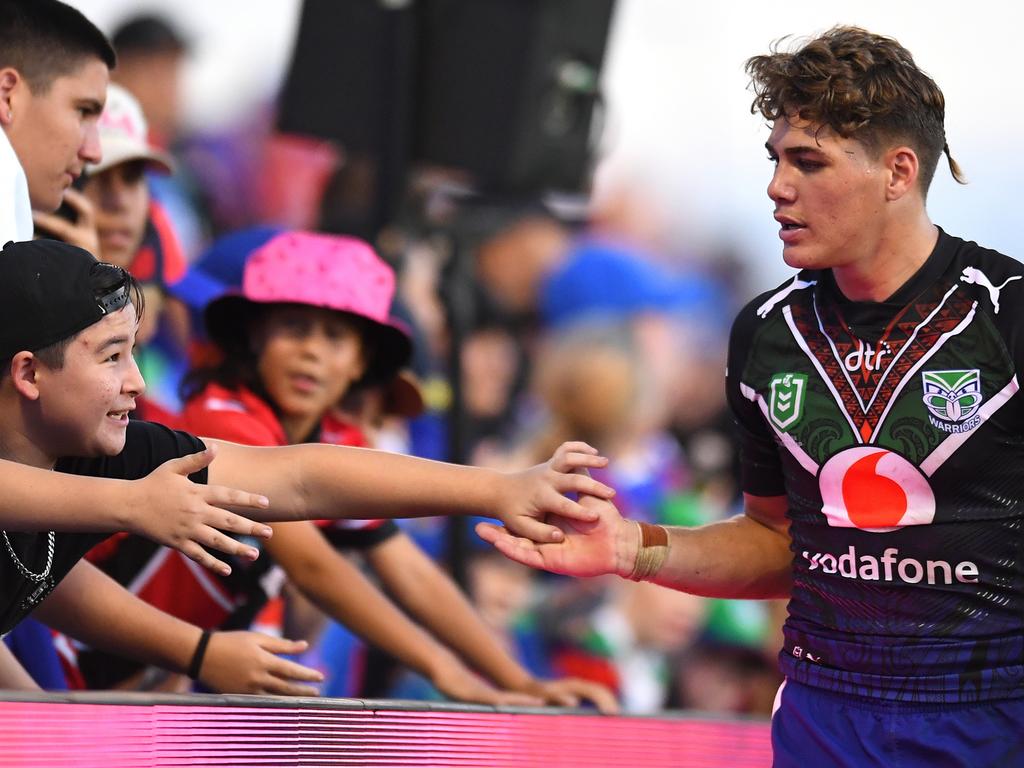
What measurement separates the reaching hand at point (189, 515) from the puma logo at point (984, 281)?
1.35m

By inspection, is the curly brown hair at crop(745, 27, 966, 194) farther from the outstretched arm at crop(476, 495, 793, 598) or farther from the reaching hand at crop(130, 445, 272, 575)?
the reaching hand at crop(130, 445, 272, 575)

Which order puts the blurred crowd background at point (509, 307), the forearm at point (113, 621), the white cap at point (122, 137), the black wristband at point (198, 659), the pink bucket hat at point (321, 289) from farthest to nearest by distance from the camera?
the blurred crowd background at point (509, 307), the white cap at point (122, 137), the pink bucket hat at point (321, 289), the black wristband at point (198, 659), the forearm at point (113, 621)

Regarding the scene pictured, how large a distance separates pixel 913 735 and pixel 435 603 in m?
1.70

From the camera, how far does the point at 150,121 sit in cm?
667

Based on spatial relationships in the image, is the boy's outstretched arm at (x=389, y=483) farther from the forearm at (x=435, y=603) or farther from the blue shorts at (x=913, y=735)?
the forearm at (x=435, y=603)

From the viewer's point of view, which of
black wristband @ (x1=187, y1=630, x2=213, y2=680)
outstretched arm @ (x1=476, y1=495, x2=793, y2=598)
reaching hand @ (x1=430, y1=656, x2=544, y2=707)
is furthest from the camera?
reaching hand @ (x1=430, y1=656, x2=544, y2=707)

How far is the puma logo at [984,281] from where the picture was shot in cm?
269

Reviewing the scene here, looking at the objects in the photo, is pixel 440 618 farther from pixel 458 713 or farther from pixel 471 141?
pixel 471 141

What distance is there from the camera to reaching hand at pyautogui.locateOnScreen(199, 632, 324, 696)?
3.19m

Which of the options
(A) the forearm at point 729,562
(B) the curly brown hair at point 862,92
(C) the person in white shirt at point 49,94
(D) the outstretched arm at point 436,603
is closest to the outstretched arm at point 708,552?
(A) the forearm at point 729,562

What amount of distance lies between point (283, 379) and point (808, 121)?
Answer: 1675mm

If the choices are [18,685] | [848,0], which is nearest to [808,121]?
[18,685]

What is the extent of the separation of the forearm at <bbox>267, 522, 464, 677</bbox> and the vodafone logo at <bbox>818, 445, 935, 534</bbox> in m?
1.38

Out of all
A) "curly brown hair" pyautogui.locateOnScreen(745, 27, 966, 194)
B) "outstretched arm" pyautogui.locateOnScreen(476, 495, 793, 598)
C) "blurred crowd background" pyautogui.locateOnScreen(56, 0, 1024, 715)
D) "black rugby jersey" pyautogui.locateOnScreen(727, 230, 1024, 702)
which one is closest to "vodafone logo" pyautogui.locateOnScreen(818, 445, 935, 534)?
"black rugby jersey" pyautogui.locateOnScreen(727, 230, 1024, 702)
